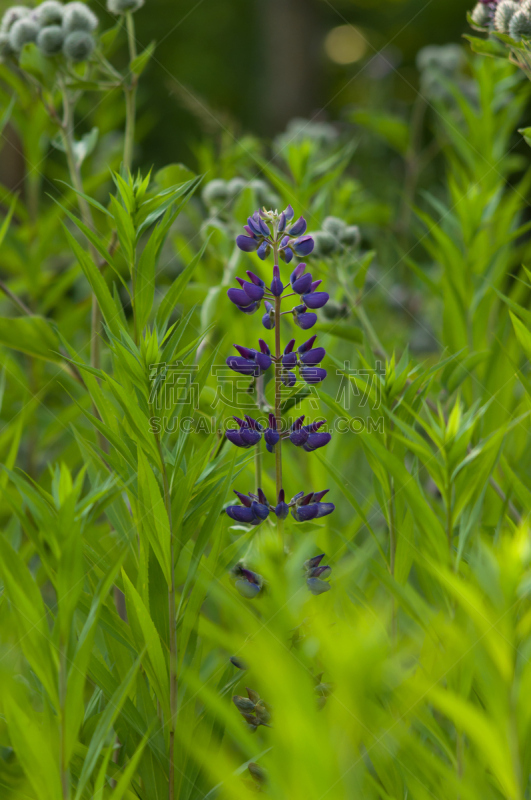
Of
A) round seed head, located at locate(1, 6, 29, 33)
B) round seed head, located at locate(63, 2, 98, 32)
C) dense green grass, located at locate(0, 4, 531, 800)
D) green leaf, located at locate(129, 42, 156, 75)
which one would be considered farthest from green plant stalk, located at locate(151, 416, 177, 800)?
round seed head, located at locate(1, 6, 29, 33)

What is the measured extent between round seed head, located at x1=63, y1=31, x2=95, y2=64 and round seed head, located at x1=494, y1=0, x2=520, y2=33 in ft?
1.63

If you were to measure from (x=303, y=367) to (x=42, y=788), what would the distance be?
1.17 feet

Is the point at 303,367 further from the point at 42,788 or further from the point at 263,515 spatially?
the point at 42,788

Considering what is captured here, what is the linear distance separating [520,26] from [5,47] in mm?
720

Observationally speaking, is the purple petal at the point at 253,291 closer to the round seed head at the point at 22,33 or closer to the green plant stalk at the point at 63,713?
the green plant stalk at the point at 63,713

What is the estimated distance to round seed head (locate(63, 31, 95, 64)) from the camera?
2.67 feet

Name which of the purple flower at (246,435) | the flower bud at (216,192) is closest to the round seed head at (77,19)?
the flower bud at (216,192)

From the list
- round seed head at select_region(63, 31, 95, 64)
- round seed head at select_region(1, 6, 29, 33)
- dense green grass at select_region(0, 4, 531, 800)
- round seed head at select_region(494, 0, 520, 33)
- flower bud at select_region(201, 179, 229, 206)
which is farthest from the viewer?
flower bud at select_region(201, 179, 229, 206)

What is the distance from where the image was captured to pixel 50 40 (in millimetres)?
826

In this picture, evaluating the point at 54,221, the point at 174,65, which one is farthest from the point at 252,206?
the point at 174,65

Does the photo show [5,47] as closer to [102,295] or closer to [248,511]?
[102,295]

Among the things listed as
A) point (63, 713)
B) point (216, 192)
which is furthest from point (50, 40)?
point (63, 713)

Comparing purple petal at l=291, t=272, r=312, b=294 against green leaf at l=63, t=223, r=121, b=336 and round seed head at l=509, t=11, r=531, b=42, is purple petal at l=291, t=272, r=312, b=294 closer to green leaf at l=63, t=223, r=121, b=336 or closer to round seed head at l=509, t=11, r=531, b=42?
green leaf at l=63, t=223, r=121, b=336

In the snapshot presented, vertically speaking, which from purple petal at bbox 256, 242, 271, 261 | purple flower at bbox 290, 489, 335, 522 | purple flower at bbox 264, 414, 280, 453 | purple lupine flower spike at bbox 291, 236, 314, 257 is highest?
purple lupine flower spike at bbox 291, 236, 314, 257
